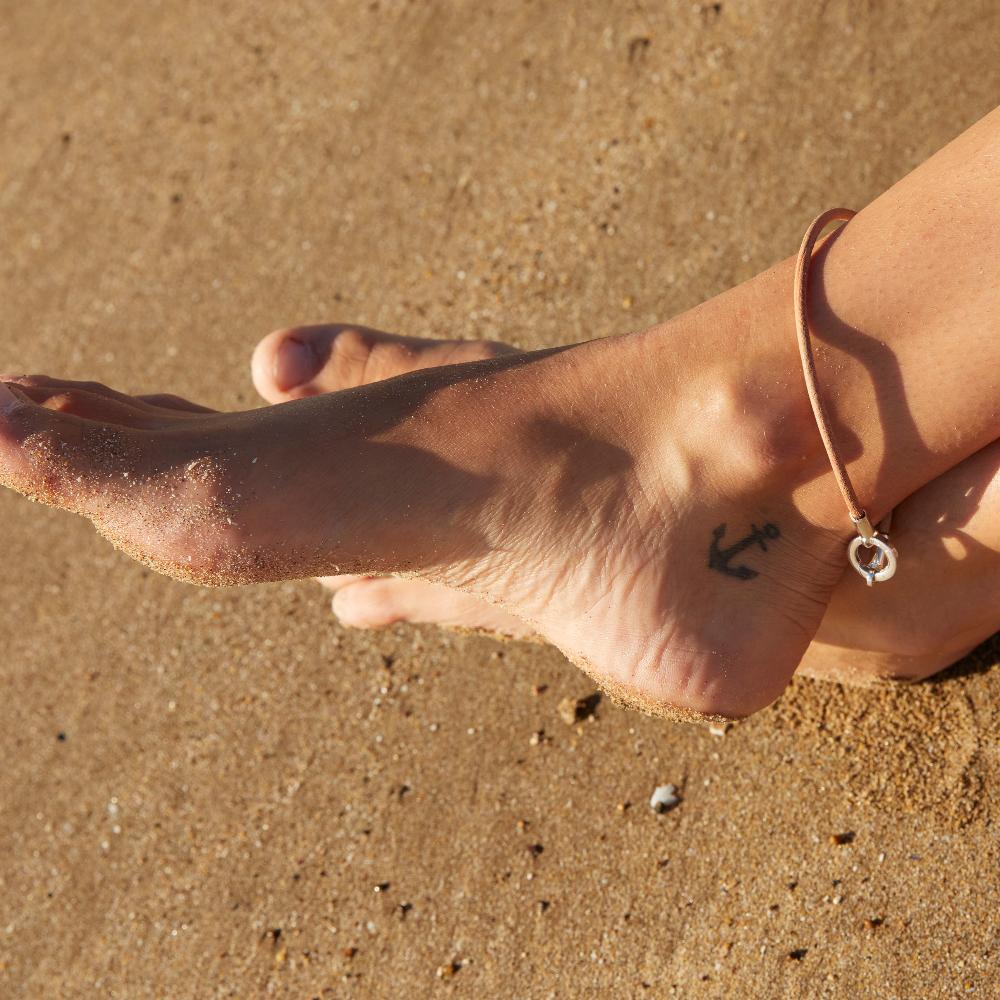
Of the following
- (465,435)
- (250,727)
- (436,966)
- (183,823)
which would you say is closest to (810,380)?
(465,435)

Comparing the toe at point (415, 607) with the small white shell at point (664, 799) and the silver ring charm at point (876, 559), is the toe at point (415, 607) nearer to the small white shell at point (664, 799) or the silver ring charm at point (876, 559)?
the small white shell at point (664, 799)

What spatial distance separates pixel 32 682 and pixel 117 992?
0.60 m

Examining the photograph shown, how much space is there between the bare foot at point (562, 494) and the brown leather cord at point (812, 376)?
→ 62 mm

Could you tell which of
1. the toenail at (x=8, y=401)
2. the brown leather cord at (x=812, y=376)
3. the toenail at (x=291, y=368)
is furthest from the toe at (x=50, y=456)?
the brown leather cord at (x=812, y=376)

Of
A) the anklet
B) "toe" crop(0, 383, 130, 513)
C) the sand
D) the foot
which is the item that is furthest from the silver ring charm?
"toe" crop(0, 383, 130, 513)

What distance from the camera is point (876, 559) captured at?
4.01ft

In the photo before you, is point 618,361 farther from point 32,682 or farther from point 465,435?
point 32,682

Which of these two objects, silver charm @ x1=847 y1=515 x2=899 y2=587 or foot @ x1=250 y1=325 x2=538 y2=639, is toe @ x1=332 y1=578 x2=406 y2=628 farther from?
silver charm @ x1=847 y1=515 x2=899 y2=587

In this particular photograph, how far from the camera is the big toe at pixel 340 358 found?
64.6 inches

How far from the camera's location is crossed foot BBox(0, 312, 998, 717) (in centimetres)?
122

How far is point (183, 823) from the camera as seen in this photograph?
5.62 ft

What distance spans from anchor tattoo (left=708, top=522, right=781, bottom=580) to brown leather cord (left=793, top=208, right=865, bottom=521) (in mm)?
111

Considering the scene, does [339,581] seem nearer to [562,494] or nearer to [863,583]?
[562,494]

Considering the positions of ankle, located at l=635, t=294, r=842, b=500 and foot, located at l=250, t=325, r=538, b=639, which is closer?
ankle, located at l=635, t=294, r=842, b=500
